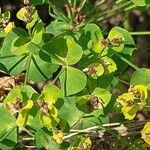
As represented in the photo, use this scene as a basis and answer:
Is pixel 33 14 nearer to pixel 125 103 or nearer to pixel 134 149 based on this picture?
pixel 125 103

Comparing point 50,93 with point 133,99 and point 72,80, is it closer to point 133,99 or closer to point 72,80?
point 72,80

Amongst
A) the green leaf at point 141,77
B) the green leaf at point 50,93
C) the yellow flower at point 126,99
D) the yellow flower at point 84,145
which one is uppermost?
the green leaf at point 50,93

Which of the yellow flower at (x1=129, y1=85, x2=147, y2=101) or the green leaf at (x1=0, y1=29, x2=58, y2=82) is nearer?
the yellow flower at (x1=129, y1=85, x2=147, y2=101)

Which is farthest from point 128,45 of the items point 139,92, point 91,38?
point 139,92

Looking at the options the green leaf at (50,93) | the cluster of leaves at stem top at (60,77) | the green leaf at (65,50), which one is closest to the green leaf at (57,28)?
the cluster of leaves at stem top at (60,77)

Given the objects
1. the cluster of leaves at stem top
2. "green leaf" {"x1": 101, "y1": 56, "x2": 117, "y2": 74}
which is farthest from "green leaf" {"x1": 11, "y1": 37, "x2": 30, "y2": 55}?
"green leaf" {"x1": 101, "y1": 56, "x2": 117, "y2": 74}

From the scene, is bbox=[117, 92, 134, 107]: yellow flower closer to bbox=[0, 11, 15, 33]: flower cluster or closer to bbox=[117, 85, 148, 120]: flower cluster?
bbox=[117, 85, 148, 120]: flower cluster

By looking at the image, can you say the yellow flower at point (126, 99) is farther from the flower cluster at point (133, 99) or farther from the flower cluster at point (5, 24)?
the flower cluster at point (5, 24)
